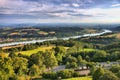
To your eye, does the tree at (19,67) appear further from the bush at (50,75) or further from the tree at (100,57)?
the tree at (100,57)

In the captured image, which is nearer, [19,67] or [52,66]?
[19,67]

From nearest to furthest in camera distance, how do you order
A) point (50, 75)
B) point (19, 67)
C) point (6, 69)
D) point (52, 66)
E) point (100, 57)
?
point (6, 69) < point (50, 75) < point (19, 67) < point (52, 66) < point (100, 57)

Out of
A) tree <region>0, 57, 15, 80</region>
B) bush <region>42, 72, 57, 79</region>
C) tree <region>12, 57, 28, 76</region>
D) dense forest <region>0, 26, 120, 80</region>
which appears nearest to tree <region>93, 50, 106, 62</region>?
dense forest <region>0, 26, 120, 80</region>

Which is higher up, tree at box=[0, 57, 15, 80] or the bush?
tree at box=[0, 57, 15, 80]

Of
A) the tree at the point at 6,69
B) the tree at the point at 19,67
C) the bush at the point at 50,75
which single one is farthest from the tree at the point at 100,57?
the tree at the point at 6,69

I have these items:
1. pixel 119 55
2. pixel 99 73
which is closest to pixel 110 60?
pixel 119 55

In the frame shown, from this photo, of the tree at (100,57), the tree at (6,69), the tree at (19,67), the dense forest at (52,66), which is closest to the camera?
the dense forest at (52,66)

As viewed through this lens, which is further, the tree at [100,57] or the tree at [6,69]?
the tree at [100,57]

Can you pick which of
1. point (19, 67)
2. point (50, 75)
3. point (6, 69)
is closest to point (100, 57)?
point (50, 75)

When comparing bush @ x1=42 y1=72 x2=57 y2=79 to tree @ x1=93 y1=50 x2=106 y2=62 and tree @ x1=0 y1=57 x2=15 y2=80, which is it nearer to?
tree @ x1=0 y1=57 x2=15 y2=80

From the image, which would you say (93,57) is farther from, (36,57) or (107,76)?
(107,76)

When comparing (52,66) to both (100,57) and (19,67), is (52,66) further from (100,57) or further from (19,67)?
(100,57)
